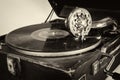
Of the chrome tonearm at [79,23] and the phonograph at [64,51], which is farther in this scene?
the chrome tonearm at [79,23]

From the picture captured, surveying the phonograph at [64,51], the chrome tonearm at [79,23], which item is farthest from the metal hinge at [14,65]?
the chrome tonearm at [79,23]

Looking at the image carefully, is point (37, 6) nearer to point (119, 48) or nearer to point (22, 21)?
point (22, 21)

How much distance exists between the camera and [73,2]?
1.37 metres

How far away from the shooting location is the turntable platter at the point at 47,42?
875mm

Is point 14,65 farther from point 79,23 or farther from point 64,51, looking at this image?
point 79,23

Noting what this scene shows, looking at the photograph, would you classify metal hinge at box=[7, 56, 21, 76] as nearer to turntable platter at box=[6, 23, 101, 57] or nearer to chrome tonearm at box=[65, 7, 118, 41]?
turntable platter at box=[6, 23, 101, 57]

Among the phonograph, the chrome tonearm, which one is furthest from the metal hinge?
the chrome tonearm

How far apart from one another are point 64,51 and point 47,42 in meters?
0.13

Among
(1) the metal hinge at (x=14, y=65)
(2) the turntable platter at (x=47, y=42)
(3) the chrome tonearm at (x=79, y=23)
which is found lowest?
(1) the metal hinge at (x=14, y=65)

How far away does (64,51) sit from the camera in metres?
0.87

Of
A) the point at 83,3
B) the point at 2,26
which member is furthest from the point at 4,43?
the point at 83,3

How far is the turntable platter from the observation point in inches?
34.4

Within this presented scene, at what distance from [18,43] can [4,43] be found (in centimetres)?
8

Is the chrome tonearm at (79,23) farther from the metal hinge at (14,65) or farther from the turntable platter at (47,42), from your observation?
the metal hinge at (14,65)
